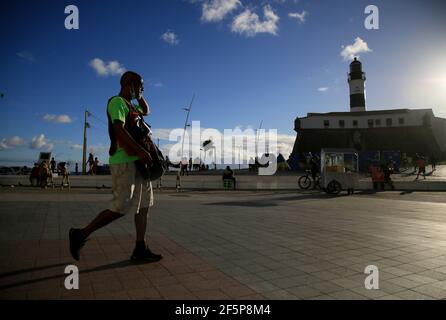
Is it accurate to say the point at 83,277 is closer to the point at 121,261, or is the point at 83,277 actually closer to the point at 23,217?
the point at 121,261

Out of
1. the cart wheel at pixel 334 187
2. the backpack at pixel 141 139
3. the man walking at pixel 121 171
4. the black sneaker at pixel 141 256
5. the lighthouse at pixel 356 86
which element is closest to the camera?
the man walking at pixel 121 171

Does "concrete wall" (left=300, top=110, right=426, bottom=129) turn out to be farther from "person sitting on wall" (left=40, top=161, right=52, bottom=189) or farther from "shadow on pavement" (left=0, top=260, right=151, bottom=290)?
"shadow on pavement" (left=0, top=260, right=151, bottom=290)

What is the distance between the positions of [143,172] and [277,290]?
1872mm

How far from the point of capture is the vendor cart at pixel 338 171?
1520 centimetres

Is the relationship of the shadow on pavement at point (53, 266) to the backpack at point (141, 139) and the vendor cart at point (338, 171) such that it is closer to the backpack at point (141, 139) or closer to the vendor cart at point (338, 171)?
the backpack at point (141, 139)

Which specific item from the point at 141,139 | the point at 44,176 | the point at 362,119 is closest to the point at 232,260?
the point at 141,139

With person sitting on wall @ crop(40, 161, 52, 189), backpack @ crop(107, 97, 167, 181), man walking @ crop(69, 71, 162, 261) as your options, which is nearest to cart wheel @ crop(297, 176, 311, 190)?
person sitting on wall @ crop(40, 161, 52, 189)

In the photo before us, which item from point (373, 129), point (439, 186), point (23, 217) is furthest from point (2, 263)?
point (373, 129)

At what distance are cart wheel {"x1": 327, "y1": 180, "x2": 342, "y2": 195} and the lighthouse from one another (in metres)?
61.8

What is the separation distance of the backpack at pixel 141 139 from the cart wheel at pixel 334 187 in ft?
42.1

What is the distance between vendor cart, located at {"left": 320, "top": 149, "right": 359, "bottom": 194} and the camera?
15.2 m

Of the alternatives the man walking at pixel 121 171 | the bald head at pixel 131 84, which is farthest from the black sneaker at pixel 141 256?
the bald head at pixel 131 84

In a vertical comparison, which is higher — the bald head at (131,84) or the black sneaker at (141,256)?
the bald head at (131,84)

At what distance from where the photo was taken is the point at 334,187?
1514 centimetres
